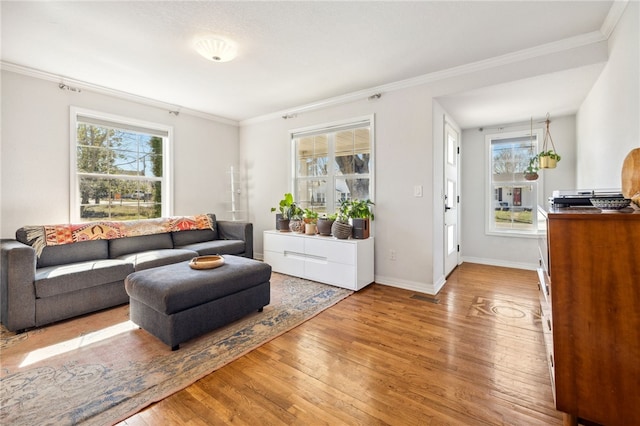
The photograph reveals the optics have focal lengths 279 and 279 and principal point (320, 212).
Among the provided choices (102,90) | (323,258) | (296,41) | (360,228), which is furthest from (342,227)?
(102,90)

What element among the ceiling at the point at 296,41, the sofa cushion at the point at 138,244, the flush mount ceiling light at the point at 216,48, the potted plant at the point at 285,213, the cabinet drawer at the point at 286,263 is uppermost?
the ceiling at the point at 296,41

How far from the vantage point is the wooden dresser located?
1.15 m

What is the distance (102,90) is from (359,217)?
3634mm

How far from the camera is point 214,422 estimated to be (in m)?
1.39

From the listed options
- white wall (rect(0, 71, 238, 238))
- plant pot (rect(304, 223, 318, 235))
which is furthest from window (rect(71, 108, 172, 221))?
plant pot (rect(304, 223, 318, 235))

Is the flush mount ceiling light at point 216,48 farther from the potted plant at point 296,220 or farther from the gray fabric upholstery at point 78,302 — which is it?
the gray fabric upholstery at point 78,302

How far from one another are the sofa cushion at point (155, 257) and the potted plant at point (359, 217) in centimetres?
202

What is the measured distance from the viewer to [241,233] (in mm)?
4246

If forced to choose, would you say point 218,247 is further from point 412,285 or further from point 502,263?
point 502,263

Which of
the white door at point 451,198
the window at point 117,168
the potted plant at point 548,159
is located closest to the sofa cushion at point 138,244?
the window at point 117,168

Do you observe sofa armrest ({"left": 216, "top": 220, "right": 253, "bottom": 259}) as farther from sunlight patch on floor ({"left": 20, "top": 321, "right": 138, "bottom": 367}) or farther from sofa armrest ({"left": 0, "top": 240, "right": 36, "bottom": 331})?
sofa armrest ({"left": 0, "top": 240, "right": 36, "bottom": 331})

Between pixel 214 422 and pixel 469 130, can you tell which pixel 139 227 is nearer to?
pixel 214 422

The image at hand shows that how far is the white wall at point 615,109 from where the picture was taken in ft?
5.95

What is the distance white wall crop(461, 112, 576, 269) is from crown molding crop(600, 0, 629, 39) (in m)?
1.90
